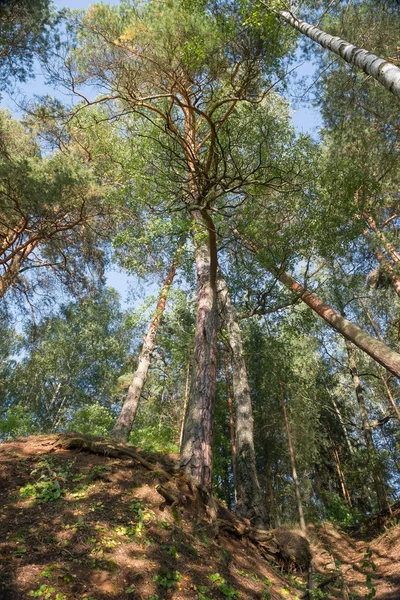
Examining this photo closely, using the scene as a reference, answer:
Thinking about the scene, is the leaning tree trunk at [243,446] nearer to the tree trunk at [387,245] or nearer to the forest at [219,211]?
the forest at [219,211]

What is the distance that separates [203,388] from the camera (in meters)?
5.73

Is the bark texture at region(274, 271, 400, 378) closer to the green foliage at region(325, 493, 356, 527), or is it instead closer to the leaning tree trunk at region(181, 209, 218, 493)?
the leaning tree trunk at region(181, 209, 218, 493)

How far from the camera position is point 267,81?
686 centimetres

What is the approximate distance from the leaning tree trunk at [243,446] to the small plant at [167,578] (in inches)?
144

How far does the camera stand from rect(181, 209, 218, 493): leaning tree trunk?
5035mm

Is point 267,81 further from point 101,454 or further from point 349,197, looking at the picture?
point 101,454

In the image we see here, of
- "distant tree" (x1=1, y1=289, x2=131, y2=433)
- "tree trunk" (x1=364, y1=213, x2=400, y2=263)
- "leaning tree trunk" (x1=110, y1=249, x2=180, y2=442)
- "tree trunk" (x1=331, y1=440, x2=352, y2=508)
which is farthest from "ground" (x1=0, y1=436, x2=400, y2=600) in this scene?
"distant tree" (x1=1, y1=289, x2=131, y2=433)

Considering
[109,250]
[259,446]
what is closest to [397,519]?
[259,446]

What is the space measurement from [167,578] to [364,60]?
7564 millimetres

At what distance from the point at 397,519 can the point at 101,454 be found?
8596 mm

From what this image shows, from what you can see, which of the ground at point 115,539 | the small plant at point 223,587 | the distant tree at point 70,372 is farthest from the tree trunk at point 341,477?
the small plant at point 223,587

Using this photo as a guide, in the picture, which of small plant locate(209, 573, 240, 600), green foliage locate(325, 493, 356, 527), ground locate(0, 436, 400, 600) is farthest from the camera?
green foliage locate(325, 493, 356, 527)

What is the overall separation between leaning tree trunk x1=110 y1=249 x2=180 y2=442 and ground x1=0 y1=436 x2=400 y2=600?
14.1 ft

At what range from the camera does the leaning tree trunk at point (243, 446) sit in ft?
21.8
